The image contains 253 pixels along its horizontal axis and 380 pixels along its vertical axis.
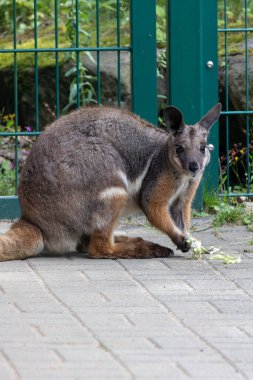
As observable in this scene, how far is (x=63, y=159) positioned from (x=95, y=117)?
45cm

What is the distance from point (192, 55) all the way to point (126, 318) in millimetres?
3758

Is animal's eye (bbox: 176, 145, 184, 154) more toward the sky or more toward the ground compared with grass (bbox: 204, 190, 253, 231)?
more toward the sky

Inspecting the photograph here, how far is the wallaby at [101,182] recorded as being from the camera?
22.9ft

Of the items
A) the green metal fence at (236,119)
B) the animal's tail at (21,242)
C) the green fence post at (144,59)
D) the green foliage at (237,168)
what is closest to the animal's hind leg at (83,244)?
→ the animal's tail at (21,242)

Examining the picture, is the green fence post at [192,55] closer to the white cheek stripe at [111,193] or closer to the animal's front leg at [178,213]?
the animal's front leg at [178,213]

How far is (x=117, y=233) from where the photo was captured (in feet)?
26.4

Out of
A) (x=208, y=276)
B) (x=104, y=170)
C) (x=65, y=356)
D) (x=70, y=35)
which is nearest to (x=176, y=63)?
(x=70, y=35)

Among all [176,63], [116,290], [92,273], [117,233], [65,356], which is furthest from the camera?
[176,63]

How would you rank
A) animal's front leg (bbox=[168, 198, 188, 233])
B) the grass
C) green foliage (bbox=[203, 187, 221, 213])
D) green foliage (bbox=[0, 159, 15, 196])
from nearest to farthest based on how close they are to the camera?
animal's front leg (bbox=[168, 198, 188, 233]), the grass, green foliage (bbox=[203, 187, 221, 213]), green foliage (bbox=[0, 159, 15, 196])

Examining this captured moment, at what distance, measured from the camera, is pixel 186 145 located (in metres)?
7.09

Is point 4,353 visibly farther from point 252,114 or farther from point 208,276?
point 252,114

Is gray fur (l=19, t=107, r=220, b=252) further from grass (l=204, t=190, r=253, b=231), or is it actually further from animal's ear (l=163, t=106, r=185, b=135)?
grass (l=204, t=190, r=253, b=231)

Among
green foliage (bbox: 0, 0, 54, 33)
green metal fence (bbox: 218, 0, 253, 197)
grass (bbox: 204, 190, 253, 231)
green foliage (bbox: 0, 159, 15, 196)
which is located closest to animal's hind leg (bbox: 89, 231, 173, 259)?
grass (bbox: 204, 190, 253, 231)

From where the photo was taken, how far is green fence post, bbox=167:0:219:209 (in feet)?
28.7
